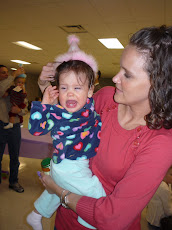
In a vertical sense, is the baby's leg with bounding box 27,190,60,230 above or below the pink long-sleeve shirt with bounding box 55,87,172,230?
below

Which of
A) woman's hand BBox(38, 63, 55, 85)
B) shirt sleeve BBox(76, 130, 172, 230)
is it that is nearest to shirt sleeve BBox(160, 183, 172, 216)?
shirt sleeve BBox(76, 130, 172, 230)

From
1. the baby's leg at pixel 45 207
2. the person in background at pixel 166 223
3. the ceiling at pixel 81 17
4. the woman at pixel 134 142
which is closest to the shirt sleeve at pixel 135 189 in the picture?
the woman at pixel 134 142

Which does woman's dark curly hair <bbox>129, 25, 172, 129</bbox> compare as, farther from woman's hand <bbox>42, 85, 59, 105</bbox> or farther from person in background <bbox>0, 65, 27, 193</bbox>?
person in background <bbox>0, 65, 27, 193</bbox>

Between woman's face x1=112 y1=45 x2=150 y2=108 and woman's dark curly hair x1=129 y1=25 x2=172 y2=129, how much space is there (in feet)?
0.10

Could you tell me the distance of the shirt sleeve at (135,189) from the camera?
3.05 ft

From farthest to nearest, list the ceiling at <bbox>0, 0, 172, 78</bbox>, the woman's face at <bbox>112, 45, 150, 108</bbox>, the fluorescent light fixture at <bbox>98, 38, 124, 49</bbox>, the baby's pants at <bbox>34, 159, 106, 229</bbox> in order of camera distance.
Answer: the fluorescent light fixture at <bbox>98, 38, 124, 49</bbox> < the ceiling at <bbox>0, 0, 172, 78</bbox> < the baby's pants at <bbox>34, 159, 106, 229</bbox> < the woman's face at <bbox>112, 45, 150, 108</bbox>

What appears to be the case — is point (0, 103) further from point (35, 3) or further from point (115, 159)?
point (115, 159)

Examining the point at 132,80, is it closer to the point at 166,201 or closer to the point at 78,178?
the point at 78,178

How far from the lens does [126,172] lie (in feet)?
3.37

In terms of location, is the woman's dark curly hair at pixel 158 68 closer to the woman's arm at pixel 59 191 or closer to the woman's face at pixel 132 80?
the woman's face at pixel 132 80

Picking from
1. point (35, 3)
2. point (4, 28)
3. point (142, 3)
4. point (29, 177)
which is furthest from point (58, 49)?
point (29, 177)

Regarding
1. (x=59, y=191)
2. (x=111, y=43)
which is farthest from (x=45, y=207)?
(x=111, y=43)

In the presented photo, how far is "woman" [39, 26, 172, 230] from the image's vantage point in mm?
938

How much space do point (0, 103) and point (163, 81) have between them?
3062mm
